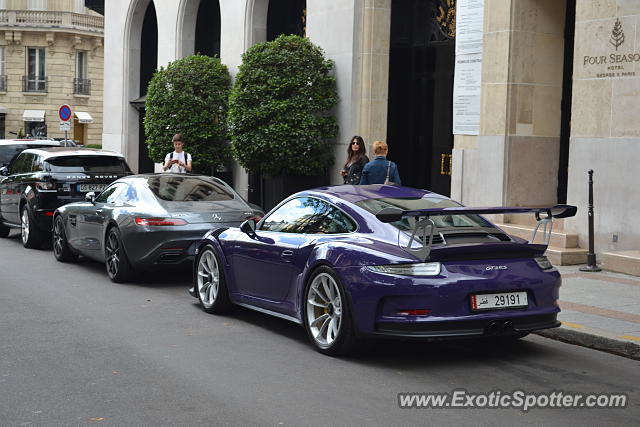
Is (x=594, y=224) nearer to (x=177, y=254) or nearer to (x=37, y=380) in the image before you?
(x=177, y=254)

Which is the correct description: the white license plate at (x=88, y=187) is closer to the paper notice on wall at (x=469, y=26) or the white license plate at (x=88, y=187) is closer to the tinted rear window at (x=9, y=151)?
the tinted rear window at (x=9, y=151)

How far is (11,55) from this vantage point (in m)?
57.4

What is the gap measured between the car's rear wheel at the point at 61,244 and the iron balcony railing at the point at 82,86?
1826 inches

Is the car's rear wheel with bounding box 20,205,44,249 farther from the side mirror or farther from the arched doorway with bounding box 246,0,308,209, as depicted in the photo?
the side mirror

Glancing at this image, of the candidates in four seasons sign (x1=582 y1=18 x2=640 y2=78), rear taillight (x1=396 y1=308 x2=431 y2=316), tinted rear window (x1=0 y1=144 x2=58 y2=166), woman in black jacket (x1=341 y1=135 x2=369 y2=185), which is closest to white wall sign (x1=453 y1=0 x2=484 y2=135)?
four seasons sign (x1=582 y1=18 x2=640 y2=78)

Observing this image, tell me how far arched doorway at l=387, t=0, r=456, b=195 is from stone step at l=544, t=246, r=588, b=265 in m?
5.33

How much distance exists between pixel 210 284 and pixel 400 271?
3.17m

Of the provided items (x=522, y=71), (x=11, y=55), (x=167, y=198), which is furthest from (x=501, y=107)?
(x=11, y=55)

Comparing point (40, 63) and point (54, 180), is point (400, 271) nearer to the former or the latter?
point (54, 180)

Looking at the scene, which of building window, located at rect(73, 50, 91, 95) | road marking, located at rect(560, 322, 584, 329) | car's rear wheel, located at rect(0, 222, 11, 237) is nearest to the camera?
road marking, located at rect(560, 322, 584, 329)

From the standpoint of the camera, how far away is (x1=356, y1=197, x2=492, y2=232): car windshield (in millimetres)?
7840

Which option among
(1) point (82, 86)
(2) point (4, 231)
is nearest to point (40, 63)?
(1) point (82, 86)

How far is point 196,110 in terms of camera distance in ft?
74.9

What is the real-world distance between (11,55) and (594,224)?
50464mm
